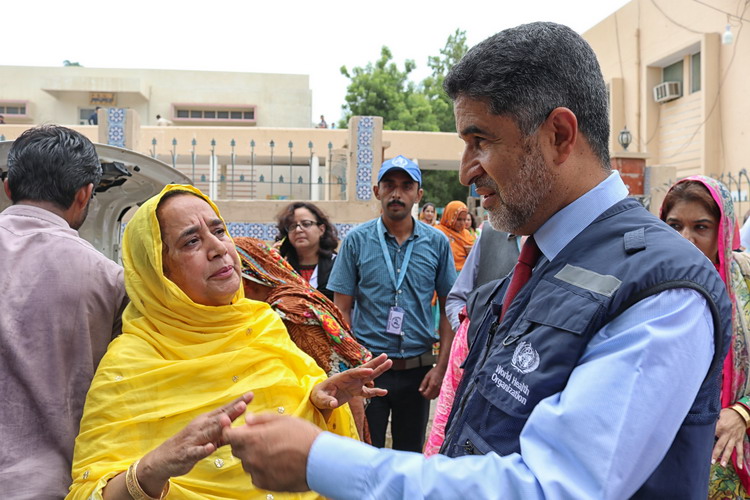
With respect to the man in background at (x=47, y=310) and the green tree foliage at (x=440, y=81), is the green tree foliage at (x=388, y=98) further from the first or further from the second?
the man in background at (x=47, y=310)

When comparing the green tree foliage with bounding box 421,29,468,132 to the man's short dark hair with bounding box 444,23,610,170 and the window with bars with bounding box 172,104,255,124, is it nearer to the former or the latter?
the window with bars with bounding box 172,104,255,124

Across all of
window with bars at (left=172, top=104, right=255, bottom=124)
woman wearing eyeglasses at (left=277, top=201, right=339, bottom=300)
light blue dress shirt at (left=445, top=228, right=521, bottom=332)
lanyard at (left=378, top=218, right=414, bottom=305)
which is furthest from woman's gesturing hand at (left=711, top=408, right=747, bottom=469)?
window with bars at (left=172, top=104, right=255, bottom=124)

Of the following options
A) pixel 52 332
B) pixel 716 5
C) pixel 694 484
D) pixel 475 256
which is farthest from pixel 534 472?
pixel 716 5

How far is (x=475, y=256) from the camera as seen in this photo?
3941mm

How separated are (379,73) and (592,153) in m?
24.4

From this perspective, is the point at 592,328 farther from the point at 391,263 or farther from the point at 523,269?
the point at 391,263

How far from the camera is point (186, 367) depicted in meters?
2.17

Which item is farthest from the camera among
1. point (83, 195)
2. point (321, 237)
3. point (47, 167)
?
point (321, 237)

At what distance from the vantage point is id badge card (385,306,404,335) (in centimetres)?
402

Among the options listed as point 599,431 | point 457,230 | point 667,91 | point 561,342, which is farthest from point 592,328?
point 667,91

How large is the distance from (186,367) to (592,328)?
1476mm

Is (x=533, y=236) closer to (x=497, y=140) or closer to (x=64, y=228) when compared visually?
(x=497, y=140)

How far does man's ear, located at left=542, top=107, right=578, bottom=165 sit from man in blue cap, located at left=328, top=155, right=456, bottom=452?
8.90 ft

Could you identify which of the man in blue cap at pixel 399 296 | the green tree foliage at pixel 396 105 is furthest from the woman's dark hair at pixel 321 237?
the green tree foliage at pixel 396 105
